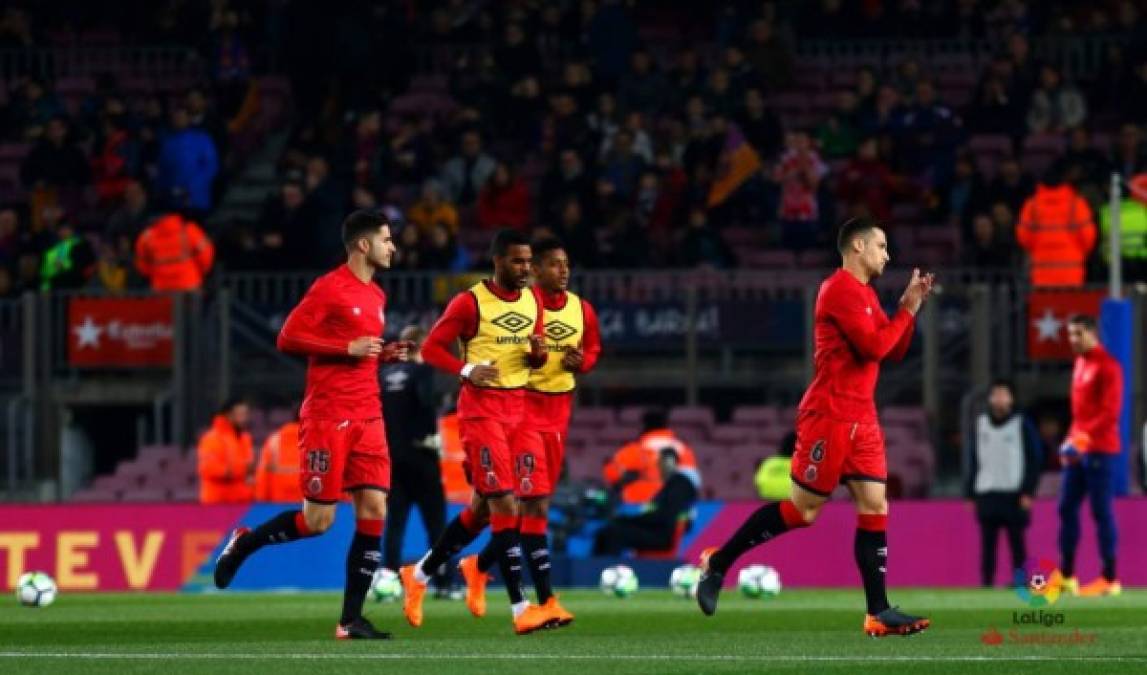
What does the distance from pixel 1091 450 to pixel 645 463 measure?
16.5 ft

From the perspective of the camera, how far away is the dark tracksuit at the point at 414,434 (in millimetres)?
19953

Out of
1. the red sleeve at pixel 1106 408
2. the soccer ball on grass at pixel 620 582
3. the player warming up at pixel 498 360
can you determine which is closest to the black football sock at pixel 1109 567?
the red sleeve at pixel 1106 408

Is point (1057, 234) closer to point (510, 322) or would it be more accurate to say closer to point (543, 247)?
point (543, 247)

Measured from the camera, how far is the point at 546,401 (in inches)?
633

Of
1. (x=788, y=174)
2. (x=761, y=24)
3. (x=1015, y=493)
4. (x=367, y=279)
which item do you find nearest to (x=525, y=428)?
(x=367, y=279)

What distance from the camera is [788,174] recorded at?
92.4ft

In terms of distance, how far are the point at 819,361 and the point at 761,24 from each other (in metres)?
16.8

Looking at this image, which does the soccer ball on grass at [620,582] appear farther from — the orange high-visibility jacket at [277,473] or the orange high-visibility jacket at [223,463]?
the orange high-visibility jacket at [223,463]

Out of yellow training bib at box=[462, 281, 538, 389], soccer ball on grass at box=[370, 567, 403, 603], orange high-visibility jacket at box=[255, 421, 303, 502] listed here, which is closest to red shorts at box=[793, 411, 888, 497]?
yellow training bib at box=[462, 281, 538, 389]

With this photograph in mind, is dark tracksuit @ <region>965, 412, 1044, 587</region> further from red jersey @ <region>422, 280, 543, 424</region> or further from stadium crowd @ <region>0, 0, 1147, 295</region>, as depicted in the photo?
red jersey @ <region>422, 280, 543, 424</region>

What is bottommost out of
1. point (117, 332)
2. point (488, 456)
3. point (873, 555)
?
point (117, 332)

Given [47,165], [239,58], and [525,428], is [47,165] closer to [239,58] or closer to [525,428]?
[239,58]

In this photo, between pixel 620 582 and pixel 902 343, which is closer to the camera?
pixel 902 343

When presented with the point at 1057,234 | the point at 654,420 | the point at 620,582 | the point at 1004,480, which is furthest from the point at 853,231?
the point at 1057,234
